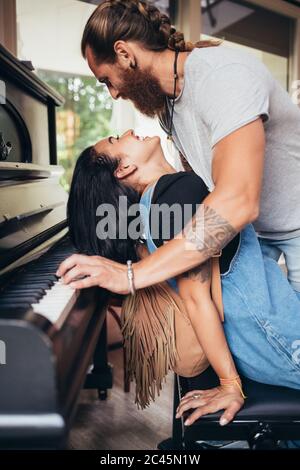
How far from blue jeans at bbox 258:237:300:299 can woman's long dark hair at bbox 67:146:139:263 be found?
0.42 m

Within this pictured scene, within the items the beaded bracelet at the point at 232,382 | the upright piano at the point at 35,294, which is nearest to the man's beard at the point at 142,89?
the upright piano at the point at 35,294

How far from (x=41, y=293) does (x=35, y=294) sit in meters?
0.02

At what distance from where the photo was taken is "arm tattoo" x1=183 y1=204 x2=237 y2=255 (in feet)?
3.24

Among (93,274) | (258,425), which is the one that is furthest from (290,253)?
(93,274)

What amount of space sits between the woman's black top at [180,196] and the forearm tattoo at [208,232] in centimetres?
9

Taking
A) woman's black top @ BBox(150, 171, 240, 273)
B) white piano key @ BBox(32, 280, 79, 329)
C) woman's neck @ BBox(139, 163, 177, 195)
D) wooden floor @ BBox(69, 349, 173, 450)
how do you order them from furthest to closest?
wooden floor @ BBox(69, 349, 173, 450), woman's neck @ BBox(139, 163, 177, 195), woman's black top @ BBox(150, 171, 240, 273), white piano key @ BBox(32, 280, 79, 329)

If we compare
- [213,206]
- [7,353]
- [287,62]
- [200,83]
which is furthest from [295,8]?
[7,353]

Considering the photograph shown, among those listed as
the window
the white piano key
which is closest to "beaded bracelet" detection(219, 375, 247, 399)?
the white piano key

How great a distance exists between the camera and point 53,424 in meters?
0.61

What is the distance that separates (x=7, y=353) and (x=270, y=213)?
885 mm

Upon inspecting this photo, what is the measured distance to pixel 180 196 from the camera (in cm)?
109

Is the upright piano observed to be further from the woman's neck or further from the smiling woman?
the woman's neck

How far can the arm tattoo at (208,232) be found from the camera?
0.99 meters

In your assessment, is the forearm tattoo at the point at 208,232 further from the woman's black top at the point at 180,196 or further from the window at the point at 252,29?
the window at the point at 252,29
